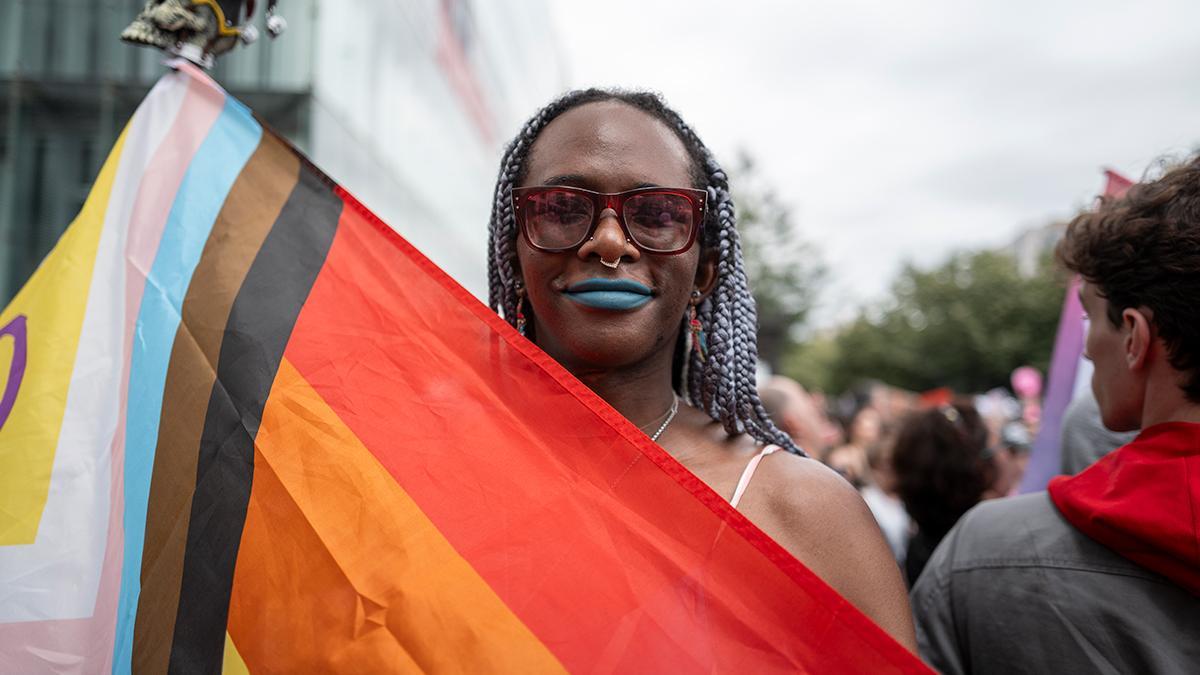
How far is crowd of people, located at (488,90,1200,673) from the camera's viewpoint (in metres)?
1.54

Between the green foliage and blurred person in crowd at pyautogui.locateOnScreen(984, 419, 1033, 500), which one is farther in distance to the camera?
the green foliage

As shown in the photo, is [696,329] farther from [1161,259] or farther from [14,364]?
[14,364]

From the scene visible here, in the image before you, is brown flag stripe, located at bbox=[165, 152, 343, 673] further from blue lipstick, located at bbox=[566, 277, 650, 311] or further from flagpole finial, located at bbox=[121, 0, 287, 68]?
blue lipstick, located at bbox=[566, 277, 650, 311]

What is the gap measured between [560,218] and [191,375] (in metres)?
0.76

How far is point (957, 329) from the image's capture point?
3459cm

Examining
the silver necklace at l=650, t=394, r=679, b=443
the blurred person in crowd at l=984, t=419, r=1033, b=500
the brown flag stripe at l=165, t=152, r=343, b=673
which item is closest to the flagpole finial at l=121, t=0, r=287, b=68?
→ the brown flag stripe at l=165, t=152, r=343, b=673

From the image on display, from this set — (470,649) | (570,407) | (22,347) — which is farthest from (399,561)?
(22,347)

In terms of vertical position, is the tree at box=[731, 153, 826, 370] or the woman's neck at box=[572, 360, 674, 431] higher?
the woman's neck at box=[572, 360, 674, 431]

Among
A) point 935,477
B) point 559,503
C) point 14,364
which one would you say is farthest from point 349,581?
point 935,477

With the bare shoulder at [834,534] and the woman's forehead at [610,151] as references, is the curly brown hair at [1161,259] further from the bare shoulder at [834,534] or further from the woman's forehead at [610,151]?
the woman's forehead at [610,151]

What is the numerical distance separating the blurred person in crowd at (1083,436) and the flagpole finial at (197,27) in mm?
2506

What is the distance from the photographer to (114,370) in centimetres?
173

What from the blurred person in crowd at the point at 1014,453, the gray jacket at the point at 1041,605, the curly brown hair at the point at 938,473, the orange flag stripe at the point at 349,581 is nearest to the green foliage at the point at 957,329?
the blurred person in crowd at the point at 1014,453

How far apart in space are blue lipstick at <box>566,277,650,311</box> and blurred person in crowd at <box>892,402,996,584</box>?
7.68 ft
